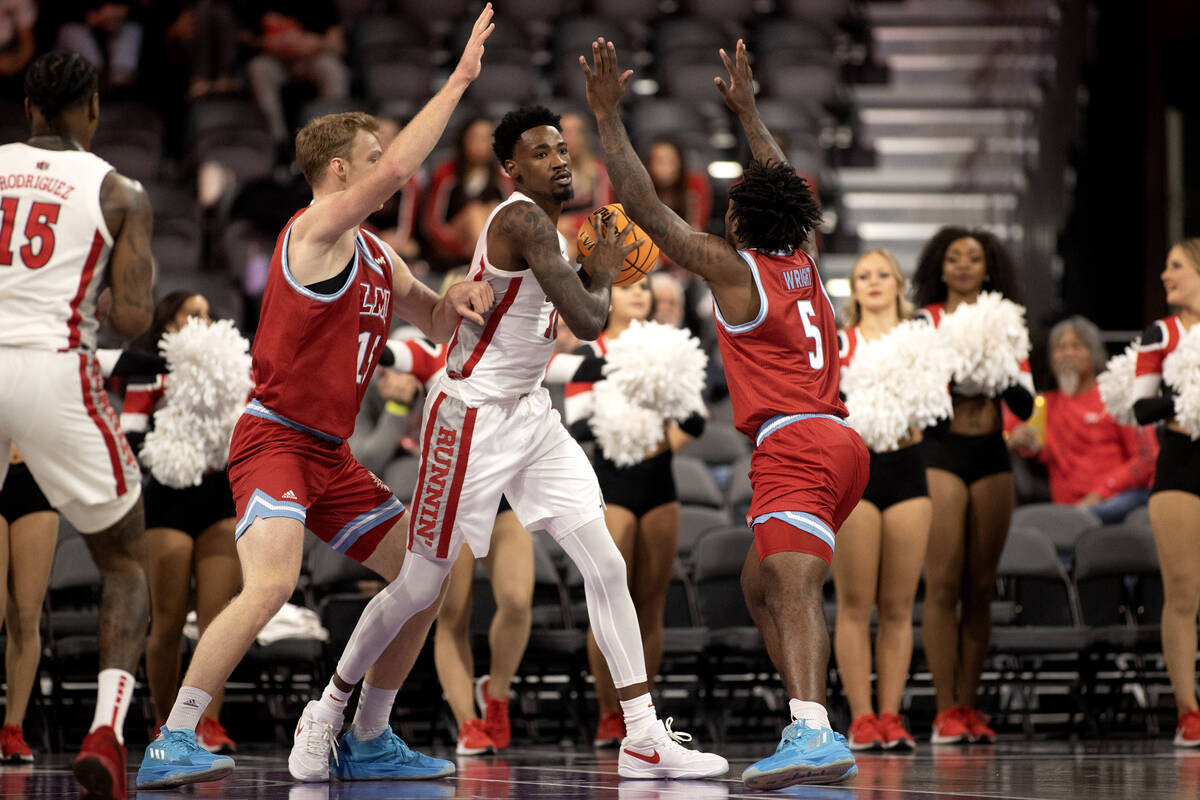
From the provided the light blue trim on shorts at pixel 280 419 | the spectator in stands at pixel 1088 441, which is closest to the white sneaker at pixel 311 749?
the light blue trim on shorts at pixel 280 419

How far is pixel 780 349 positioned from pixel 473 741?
8.01 feet

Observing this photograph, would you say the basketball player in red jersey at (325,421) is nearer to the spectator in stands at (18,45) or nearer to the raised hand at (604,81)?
the raised hand at (604,81)

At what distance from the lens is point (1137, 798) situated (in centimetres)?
450

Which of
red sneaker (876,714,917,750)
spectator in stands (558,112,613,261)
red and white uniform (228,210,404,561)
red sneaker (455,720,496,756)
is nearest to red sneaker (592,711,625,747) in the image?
red sneaker (455,720,496,756)

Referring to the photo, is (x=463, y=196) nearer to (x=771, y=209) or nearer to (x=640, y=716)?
(x=771, y=209)

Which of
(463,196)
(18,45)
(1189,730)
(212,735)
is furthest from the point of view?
(18,45)

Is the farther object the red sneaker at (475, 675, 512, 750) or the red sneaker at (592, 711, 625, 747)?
the red sneaker at (592, 711, 625, 747)

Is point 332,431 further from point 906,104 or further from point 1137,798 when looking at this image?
point 906,104

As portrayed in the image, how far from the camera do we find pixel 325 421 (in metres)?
5.00

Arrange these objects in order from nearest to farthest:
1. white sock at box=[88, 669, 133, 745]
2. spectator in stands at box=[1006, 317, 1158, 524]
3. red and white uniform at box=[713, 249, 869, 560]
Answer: white sock at box=[88, 669, 133, 745] → red and white uniform at box=[713, 249, 869, 560] → spectator in stands at box=[1006, 317, 1158, 524]

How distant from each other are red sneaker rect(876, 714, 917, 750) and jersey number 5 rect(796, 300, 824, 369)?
86.0 inches

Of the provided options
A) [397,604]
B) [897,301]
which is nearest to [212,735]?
[397,604]

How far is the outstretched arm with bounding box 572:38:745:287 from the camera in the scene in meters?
4.98

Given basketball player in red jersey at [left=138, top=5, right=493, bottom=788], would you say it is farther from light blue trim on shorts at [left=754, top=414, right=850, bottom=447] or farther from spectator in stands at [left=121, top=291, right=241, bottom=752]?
spectator in stands at [left=121, top=291, right=241, bottom=752]
